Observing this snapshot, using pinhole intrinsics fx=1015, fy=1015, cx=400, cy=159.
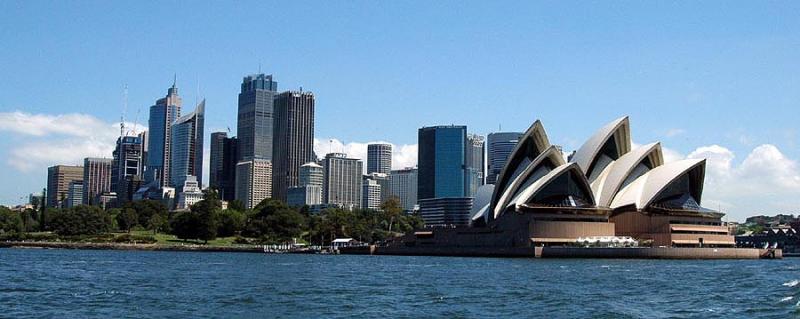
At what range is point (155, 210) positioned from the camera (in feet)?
630

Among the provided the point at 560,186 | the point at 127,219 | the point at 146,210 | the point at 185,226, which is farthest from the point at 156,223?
the point at 560,186

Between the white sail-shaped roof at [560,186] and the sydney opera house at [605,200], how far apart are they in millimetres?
106

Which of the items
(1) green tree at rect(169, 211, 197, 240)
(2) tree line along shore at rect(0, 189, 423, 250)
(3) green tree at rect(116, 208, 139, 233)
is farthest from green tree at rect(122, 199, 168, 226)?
(1) green tree at rect(169, 211, 197, 240)

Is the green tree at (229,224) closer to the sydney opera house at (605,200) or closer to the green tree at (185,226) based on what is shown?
the green tree at (185,226)

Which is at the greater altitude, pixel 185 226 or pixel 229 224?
pixel 229 224

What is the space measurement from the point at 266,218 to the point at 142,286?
112961 millimetres

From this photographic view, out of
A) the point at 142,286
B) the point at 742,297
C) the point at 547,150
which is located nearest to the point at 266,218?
the point at 547,150

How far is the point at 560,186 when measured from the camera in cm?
11081

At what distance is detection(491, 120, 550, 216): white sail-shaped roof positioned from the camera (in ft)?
379

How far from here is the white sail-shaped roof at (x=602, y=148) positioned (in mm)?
109562

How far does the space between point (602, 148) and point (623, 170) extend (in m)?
3.35

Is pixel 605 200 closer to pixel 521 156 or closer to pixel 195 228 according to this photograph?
pixel 521 156

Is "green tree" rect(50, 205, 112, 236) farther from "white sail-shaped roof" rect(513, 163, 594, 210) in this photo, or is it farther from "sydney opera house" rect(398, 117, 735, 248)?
"white sail-shaped roof" rect(513, 163, 594, 210)

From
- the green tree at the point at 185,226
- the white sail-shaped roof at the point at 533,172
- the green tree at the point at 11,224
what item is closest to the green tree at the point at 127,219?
the green tree at the point at 11,224
